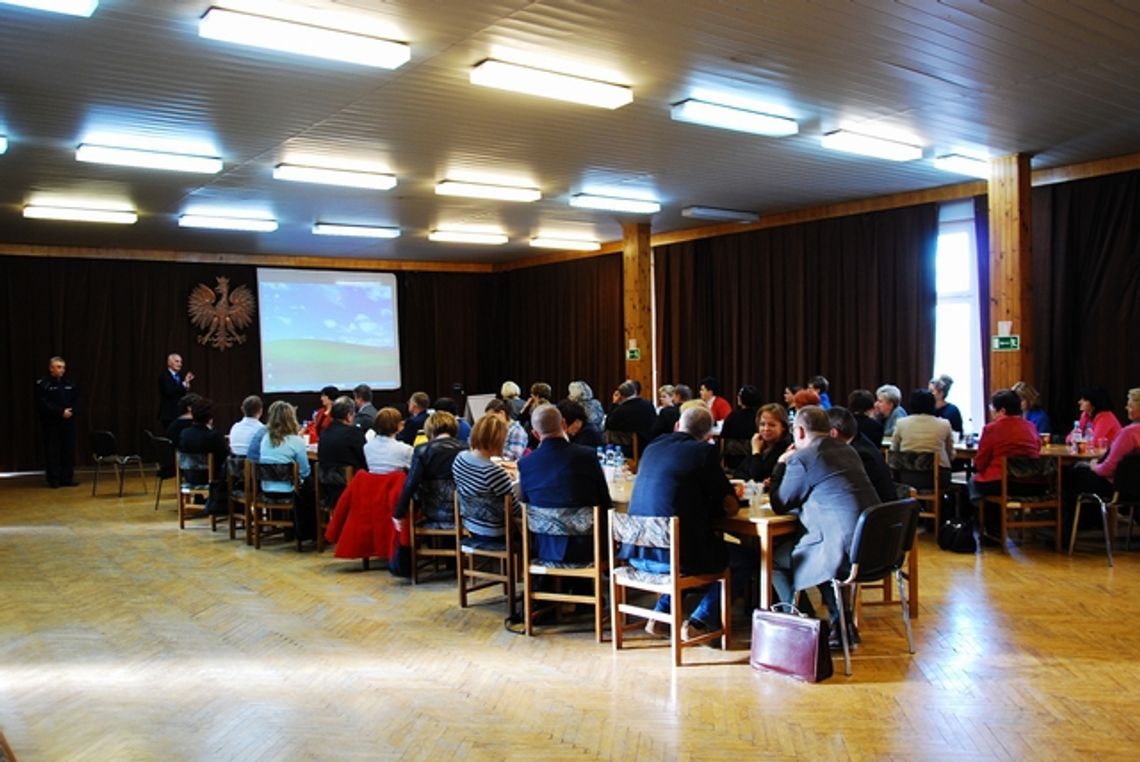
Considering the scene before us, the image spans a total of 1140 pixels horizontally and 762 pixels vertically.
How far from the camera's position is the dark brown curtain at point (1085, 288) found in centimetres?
921

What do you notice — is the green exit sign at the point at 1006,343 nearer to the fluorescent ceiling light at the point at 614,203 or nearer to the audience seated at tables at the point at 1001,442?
the audience seated at tables at the point at 1001,442

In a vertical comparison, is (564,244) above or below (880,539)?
above

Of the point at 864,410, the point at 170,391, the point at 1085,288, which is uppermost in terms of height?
the point at 1085,288

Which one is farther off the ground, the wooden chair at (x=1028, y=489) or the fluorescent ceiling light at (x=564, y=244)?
the fluorescent ceiling light at (x=564, y=244)

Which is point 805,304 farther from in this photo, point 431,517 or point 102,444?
point 102,444

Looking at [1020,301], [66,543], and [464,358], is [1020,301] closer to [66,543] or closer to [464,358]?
[66,543]

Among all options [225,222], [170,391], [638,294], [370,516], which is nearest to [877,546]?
[370,516]

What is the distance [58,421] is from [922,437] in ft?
35.3

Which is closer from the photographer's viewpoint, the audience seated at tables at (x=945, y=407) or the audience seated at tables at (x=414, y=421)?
the audience seated at tables at (x=414, y=421)

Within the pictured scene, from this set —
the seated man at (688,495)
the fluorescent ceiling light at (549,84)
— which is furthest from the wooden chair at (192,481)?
the seated man at (688,495)

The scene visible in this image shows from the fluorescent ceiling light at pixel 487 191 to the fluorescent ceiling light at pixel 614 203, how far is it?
60 centimetres

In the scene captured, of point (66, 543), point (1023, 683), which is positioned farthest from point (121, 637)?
point (1023, 683)

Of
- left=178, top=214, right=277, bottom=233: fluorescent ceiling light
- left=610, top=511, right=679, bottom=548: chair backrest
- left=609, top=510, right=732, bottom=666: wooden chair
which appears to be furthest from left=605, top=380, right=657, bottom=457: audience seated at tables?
left=178, top=214, right=277, bottom=233: fluorescent ceiling light

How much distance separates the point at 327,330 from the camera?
16109mm
